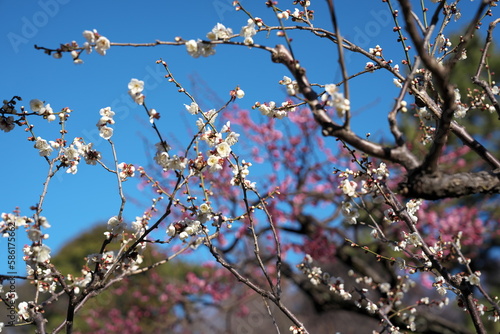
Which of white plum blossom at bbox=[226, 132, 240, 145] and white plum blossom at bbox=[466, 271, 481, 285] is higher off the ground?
white plum blossom at bbox=[226, 132, 240, 145]

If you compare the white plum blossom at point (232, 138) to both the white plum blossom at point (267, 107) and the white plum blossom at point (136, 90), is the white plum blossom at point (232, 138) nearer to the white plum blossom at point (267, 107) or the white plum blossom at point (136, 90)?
the white plum blossom at point (267, 107)

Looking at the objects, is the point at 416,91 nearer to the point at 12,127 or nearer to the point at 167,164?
the point at 167,164

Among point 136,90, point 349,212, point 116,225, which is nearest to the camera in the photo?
point 136,90

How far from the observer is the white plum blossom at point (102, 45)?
1871mm

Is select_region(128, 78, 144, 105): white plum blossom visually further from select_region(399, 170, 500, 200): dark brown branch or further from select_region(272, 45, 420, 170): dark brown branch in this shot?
select_region(399, 170, 500, 200): dark brown branch

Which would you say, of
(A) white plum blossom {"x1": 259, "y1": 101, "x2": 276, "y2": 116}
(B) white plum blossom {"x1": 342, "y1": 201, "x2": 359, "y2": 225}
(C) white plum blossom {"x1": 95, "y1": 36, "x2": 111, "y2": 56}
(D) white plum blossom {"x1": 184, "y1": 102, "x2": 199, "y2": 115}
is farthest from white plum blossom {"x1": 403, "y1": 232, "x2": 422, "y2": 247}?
(C) white plum blossom {"x1": 95, "y1": 36, "x2": 111, "y2": 56}

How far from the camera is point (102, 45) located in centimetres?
188

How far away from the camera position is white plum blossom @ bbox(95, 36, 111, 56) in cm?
187

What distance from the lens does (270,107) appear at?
2.38 meters

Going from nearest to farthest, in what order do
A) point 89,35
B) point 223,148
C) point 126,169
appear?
point 89,35
point 223,148
point 126,169

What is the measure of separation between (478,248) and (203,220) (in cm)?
1557

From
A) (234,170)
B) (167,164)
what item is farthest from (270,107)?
(167,164)

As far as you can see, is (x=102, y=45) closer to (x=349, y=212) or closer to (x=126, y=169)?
(x=126, y=169)

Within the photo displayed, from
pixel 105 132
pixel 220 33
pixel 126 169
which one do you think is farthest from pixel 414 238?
pixel 105 132
